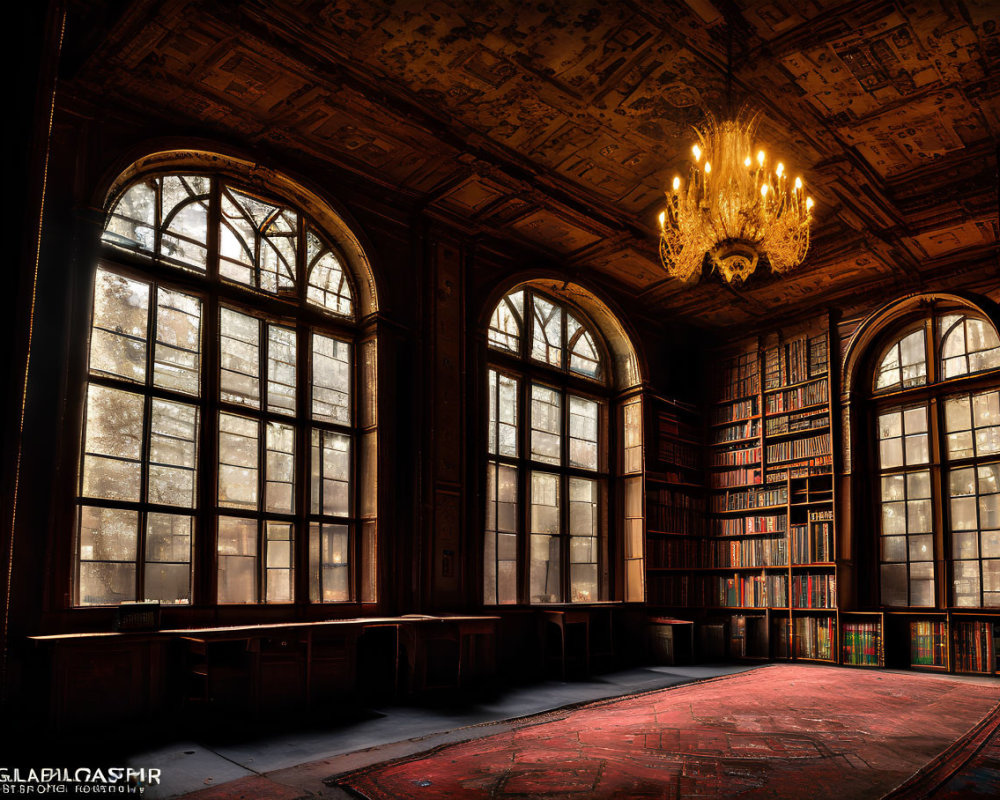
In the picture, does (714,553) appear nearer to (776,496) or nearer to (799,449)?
(776,496)

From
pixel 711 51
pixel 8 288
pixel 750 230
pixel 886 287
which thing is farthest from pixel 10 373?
pixel 886 287

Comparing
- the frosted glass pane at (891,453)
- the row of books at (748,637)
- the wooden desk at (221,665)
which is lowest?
the row of books at (748,637)

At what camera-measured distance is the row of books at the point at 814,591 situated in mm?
8711

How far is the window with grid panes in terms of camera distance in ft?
26.8

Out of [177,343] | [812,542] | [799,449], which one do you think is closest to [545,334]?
[799,449]

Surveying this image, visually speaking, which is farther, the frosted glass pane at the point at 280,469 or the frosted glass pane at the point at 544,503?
the frosted glass pane at the point at 544,503

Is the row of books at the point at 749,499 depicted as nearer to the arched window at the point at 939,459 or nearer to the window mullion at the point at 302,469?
the arched window at the point at 939,459

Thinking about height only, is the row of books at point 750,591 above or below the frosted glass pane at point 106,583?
below

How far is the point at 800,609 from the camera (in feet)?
29.2

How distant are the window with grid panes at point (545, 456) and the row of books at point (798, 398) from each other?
2.16 m

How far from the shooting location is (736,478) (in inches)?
393

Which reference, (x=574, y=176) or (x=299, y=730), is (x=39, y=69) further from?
(x=574, y=176)

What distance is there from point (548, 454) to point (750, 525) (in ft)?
9.39

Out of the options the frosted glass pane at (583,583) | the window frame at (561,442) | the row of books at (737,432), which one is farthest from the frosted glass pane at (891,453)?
the frosted glass pane at (583,583)
